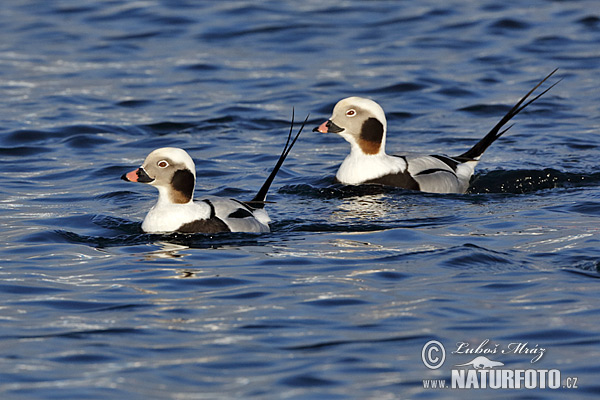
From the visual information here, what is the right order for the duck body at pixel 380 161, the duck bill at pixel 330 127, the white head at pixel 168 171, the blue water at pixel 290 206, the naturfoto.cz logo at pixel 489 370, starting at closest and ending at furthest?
1. the naturfoto.cz logo at pixel 489 370
2. the blue water at pixel 290 206
3. the white head at pixel 168 171
4. the duck body at pixel 380 161
5. the duck bill at pixel 330 127

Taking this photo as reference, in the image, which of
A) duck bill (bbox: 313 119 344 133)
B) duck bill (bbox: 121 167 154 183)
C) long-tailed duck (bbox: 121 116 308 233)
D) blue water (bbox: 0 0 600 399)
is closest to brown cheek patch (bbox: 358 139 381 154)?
duck bill (bbox: 313 119 344 133)

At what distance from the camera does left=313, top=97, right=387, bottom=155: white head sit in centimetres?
1205

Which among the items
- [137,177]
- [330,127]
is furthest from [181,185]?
[330,127]

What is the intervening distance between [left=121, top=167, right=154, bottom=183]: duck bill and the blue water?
1.66 ft

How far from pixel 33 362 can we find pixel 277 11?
16.8 metres

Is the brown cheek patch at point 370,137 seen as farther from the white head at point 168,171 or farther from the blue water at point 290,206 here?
the white head at point 168,171

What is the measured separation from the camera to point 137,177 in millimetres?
9484

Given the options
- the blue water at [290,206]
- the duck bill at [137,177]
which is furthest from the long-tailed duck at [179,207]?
the blue water at [290,206]

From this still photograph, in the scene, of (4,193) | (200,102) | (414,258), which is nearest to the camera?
(414,258)

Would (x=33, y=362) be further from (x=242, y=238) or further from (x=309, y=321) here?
(x=242, y=238)

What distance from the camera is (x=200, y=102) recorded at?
666 inches

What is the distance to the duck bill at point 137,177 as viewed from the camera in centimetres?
947

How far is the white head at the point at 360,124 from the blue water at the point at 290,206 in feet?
1.91

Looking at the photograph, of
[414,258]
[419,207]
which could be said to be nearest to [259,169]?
[419,207]
